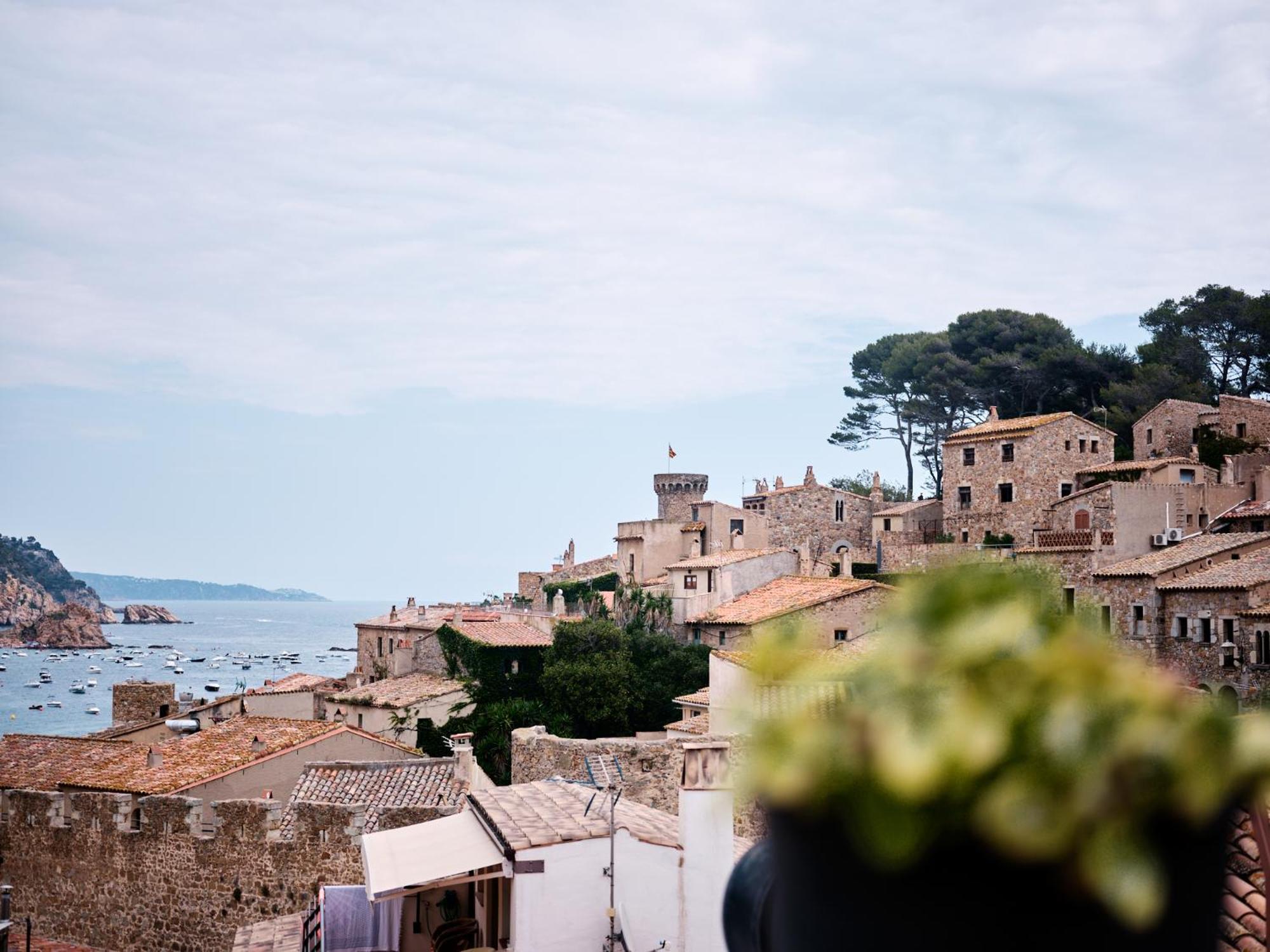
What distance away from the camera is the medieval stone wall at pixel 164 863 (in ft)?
62.0

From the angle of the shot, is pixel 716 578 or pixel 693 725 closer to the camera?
pixel 693 725

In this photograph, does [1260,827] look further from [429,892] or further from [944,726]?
[429,892]

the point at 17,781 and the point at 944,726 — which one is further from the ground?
the point at 944,726

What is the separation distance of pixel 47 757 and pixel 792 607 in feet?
67.1

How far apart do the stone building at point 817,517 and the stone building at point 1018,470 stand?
5.86 metres

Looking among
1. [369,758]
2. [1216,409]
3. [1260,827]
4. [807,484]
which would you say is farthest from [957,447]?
[1260,827]

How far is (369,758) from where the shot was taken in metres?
29.4

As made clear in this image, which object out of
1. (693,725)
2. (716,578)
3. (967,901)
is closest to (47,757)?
(693,725)

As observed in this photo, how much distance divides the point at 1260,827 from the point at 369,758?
2914 cm

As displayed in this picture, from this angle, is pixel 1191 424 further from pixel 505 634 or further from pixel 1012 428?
pixel 505 634

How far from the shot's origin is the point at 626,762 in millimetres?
23250

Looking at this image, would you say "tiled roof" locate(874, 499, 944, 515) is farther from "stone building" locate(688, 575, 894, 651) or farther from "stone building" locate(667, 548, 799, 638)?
"stone building" locate(688, 575, 894, 651)

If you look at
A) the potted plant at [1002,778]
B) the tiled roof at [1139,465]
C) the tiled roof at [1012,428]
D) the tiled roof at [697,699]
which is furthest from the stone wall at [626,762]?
the tiled roof at [1012,428]

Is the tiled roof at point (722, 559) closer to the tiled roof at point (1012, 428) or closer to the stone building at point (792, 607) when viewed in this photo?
the stone building at point (792, 607)
